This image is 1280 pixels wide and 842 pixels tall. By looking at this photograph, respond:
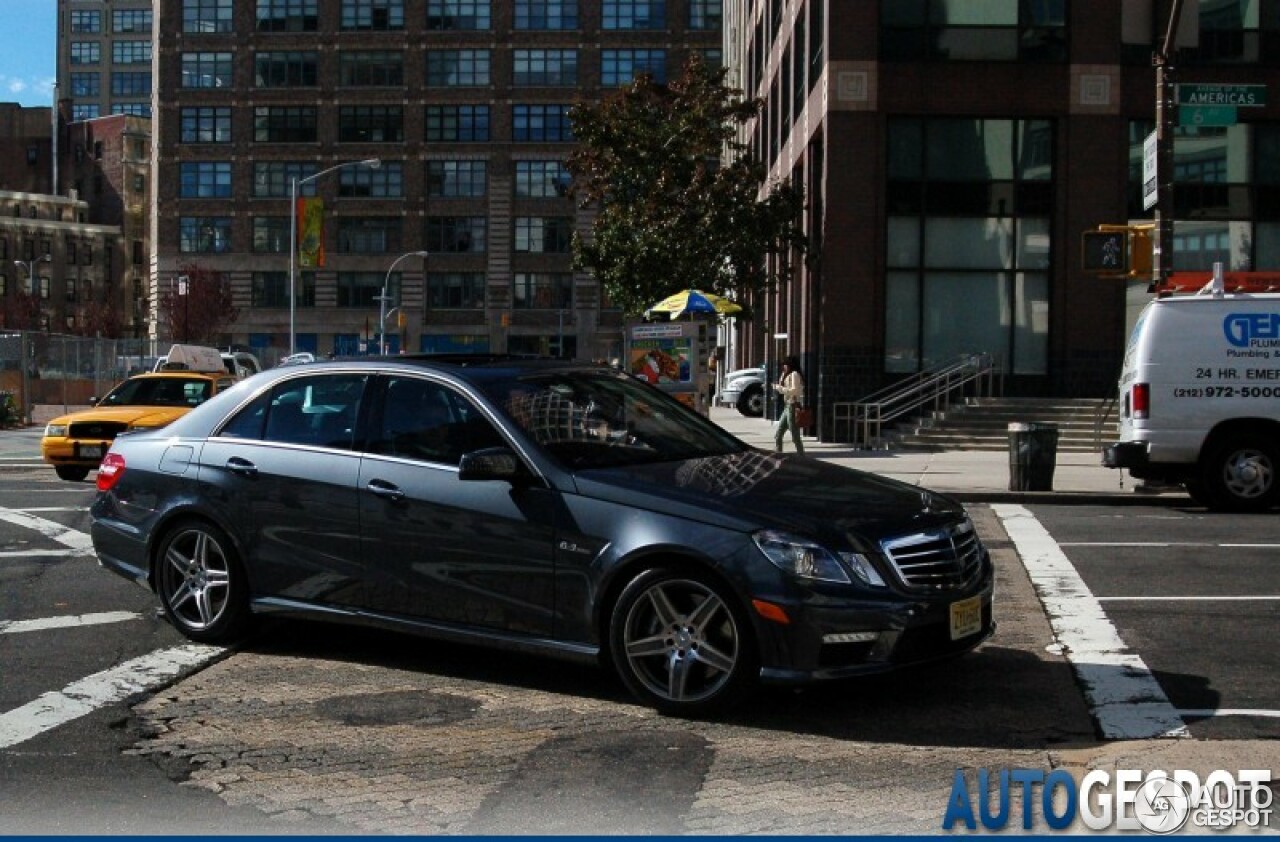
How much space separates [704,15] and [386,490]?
257 ft

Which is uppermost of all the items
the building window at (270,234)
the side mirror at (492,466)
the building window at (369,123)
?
the building window at (369,123)

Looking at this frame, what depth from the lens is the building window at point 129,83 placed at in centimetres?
14250

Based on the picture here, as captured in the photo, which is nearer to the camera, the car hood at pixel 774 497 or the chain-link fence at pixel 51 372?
the car hood at pixel 774 497

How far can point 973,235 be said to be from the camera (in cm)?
2945

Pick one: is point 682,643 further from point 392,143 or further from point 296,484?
point 392,143

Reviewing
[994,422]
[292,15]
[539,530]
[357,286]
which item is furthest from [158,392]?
[292,15]

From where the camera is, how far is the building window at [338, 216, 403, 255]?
82812 millimetres

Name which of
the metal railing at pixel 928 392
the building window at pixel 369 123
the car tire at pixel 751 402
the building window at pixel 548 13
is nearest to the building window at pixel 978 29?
the metal railing at pixel 928 392

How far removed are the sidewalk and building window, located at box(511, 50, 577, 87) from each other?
55.5 m

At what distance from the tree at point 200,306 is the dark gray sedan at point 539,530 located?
71443 millimetres

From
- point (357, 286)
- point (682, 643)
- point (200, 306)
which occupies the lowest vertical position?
point (682, 643)

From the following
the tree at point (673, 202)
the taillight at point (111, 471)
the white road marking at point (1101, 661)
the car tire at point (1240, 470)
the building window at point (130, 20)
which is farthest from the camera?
the building window at point (130, 20)

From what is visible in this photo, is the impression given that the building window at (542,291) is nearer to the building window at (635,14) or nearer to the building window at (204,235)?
the building window at (635,14)


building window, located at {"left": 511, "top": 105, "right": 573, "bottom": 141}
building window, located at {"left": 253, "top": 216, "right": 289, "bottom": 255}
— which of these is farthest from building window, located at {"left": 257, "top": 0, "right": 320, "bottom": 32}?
building window, located at {"left": 511, "top": 105, "right": 573, "bottom": 141}
